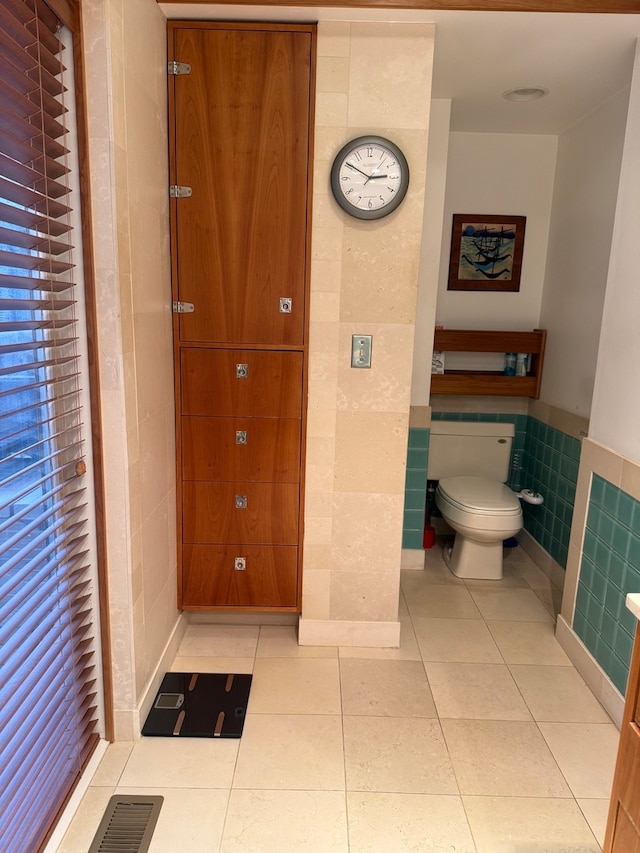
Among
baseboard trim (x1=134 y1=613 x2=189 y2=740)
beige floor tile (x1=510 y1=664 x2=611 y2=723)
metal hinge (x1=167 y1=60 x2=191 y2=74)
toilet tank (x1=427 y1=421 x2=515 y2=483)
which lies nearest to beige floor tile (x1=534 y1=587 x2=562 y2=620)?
beige floor tile (x1=510 y1=664 x2=611 y2=723)

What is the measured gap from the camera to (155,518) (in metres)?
2.07

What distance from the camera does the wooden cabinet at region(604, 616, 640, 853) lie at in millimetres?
1114

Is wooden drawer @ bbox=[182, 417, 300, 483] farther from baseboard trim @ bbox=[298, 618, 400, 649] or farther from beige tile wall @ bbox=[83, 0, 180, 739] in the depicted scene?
baseboard trim @ bbox=[298, 618, 400, 649]

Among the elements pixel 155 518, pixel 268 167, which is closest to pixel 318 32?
pixel 268 167

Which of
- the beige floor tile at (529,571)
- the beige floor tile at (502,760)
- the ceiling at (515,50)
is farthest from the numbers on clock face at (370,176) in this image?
the beige floor tile at (529,571)

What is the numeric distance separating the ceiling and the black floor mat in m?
2.38

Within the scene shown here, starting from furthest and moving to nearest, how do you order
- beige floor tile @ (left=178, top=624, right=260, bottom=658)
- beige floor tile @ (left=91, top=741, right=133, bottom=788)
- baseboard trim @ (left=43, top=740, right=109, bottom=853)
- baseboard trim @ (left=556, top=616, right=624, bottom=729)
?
beige floor tile @ (left=178, top=624, right=260, bottom=658), baseboard trim @ (left=556, top=616, right=624, bottom=729), beige floor tile @ (left=91, top=741, right=133, bottom=788), baseboard trim @ (left=43, top=740, right=109, bottom=853)

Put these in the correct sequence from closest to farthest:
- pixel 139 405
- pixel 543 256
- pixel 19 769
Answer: pixel 19 769 → pixel 139 405 → pixel 543 256

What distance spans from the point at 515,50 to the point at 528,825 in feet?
8.36

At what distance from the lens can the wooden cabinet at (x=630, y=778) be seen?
3.66 feet

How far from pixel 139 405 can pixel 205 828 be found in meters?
1.22

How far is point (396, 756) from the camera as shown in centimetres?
187

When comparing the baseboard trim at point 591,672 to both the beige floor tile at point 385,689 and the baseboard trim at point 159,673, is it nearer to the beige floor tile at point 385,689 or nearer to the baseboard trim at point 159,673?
the beige floor tile at point 385,689

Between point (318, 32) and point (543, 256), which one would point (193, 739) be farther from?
point (543, 256)
